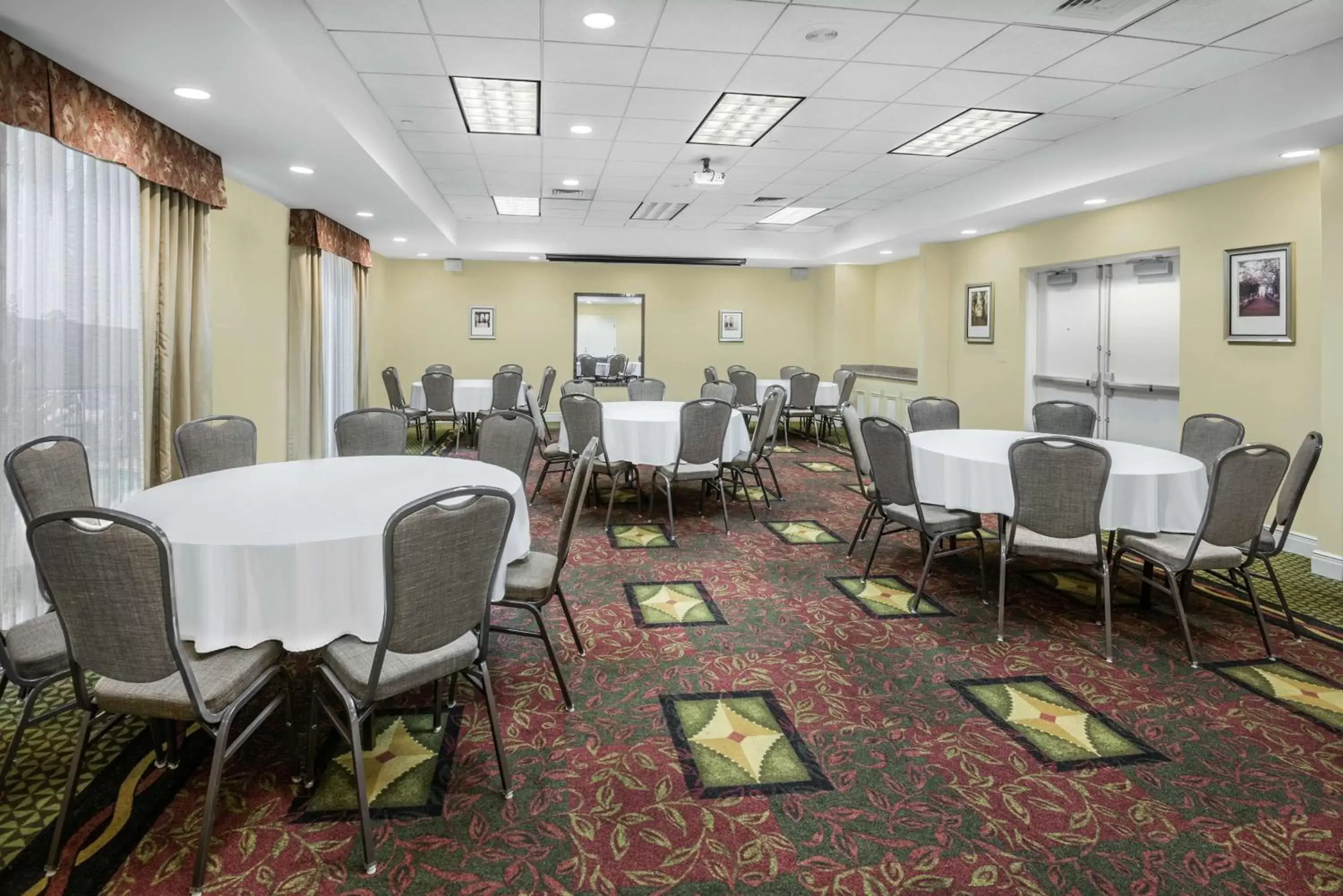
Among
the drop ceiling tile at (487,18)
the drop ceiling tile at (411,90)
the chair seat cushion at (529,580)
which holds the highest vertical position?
the drop ceiling tile at (411,90)

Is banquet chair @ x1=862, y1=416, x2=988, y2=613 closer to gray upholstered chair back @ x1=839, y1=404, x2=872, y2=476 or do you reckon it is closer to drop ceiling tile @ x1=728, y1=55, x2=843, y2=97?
gray upholstered chair back @ x1=839, y1=404, x2=872, y2=476

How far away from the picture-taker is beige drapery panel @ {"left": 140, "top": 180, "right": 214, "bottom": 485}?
15.6ft

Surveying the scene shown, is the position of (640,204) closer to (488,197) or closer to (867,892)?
(488,197)

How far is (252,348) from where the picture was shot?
695 centimetres

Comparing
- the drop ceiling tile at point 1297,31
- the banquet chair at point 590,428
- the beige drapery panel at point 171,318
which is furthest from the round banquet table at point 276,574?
the drop ceiling tile at point 1297,31

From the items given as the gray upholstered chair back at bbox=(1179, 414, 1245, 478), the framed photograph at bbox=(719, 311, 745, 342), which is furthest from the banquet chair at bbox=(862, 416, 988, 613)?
the framed photograph at bbox=(719, 311, 745, 342)

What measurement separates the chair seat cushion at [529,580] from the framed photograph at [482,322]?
1002cm

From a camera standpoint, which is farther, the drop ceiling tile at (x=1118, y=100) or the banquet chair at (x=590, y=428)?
the banquet chair at (x=590, y=428)

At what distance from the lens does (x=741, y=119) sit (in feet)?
18.7

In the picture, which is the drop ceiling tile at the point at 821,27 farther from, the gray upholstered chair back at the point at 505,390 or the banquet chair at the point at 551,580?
the gray upholstered chair back at the point at 505,390

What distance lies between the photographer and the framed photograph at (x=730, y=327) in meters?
13.1

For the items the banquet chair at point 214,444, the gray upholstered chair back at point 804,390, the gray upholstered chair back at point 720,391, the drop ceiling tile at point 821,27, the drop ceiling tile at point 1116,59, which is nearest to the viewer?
the banquet chair at point 214,444

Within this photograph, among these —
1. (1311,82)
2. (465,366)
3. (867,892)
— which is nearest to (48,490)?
(867,892)

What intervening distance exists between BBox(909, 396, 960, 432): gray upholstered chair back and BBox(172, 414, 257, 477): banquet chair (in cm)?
444
